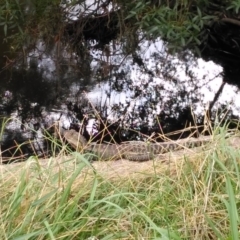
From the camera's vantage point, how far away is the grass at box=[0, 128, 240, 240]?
6.57 feet

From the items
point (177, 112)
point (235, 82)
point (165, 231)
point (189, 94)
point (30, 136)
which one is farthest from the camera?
point (235, 82)

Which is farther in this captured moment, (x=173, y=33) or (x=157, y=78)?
(x=157, y=78)

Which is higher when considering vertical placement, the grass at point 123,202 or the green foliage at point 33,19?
the green foliage at point 33,19

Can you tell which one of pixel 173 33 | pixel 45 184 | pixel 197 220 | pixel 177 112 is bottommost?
pixel 177 112

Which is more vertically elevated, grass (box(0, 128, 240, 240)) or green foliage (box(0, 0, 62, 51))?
green foliage (box(0, 0, 62, 51))

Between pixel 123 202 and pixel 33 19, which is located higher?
pixel 33 19

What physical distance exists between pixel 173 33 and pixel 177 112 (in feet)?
6.18

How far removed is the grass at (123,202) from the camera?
2.00 metres

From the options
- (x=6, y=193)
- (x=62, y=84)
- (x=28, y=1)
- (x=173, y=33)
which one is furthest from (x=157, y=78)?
(x=6, y=193)

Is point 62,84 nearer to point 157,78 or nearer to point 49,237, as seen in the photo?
point 157,78

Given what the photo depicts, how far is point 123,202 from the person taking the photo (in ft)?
7.34

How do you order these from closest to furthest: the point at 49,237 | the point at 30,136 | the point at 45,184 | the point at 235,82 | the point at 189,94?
the point at 49,237, the point at 45,184, the point at 30,136, the point at 189,94, the point at 235,82

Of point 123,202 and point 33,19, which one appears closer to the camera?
point 123,202

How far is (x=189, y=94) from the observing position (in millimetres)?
6551
